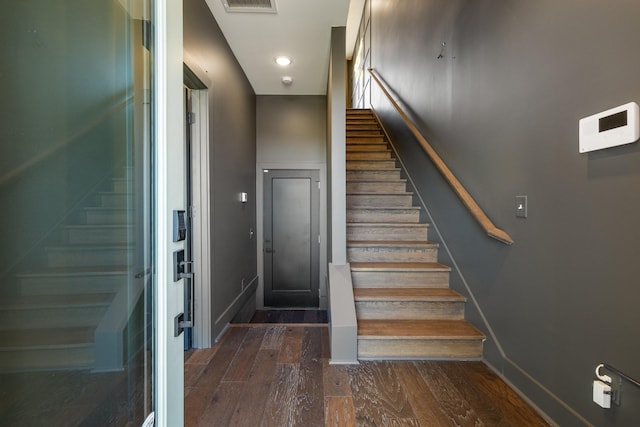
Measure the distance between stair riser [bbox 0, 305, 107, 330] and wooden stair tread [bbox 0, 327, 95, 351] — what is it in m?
0.01

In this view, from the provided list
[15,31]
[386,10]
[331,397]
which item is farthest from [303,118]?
[15,31]

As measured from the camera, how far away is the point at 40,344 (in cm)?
69

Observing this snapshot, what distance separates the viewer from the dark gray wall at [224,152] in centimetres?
235

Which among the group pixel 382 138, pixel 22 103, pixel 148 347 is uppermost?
pixel 382 138

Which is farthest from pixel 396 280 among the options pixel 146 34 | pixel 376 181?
pixel 146 34

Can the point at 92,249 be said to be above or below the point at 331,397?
above

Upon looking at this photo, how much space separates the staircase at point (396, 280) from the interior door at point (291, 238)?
0.93 meters

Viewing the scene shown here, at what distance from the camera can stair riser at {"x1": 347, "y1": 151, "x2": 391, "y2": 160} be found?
4173 millimetres

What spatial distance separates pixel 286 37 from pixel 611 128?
2656mm

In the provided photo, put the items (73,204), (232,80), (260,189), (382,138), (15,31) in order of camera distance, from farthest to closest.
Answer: (382,138), (260,189), (232,80), (73,204), (15,31)

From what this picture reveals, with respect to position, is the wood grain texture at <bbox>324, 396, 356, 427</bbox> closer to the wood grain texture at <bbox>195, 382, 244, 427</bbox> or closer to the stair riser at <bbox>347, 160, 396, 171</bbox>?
the wood grain texture at <bbox>195, 382, 244, 427</bbox>

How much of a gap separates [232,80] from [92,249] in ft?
9.64

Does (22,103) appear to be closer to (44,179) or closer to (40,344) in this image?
(44,179)

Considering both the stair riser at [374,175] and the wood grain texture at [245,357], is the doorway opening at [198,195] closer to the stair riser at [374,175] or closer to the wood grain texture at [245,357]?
the wood grain texture at [245,357]
